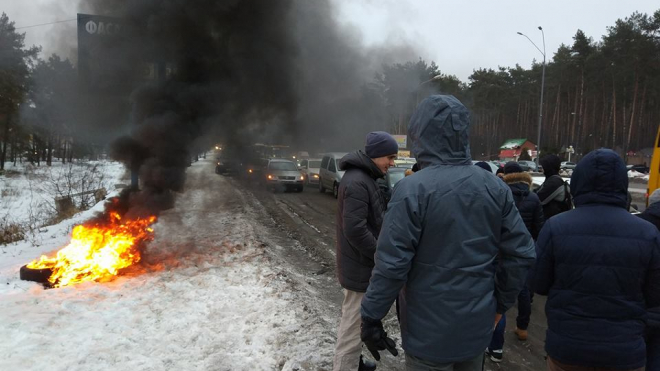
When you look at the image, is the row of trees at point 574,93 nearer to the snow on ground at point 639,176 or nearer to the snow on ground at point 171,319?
the snow on ground at point 639,176

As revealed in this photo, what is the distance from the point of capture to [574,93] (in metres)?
49.2

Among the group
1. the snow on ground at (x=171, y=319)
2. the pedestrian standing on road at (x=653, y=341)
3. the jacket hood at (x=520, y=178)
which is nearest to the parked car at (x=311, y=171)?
the snow on ground at (x=171, y=319)

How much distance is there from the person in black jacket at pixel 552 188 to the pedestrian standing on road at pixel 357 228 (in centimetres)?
263

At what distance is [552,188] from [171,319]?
15.1 feet

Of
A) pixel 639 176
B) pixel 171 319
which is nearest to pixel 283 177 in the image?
pixel 171 319

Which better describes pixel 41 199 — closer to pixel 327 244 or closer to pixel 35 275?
pixel 35 275

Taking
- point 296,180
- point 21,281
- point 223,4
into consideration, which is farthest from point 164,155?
point 296,180

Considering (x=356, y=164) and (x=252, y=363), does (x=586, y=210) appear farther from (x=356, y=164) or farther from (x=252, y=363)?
(x=252, y=363)

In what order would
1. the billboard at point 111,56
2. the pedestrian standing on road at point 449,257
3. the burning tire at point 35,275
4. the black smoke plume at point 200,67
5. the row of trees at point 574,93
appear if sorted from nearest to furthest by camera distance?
1. the pedestrian standing on road at point 449,257
2. the burning tire at point 35,275
3. the black smoke plume at point 200,67
4. the billboard at point 111,56
5. the row of trees at point 574,93

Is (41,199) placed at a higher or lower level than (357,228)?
lower

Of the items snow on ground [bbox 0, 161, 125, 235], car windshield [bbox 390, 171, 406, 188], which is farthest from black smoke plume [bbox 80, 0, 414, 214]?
snow on ground [bbox 0, 161, 125, 235]

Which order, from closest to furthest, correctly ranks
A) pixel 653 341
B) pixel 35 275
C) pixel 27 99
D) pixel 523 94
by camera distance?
1. pixel 653 341
2. pixel 35 275
3. pixel 27 99
4. pixel 523 94

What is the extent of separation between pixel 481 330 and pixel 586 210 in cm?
83

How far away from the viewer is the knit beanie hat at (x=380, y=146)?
3174mm
